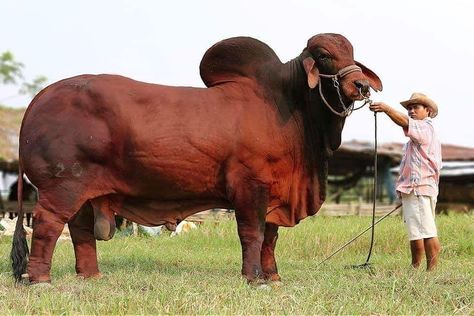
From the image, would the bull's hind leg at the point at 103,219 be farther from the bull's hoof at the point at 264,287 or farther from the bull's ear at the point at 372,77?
the bull's ear at the point at 372,77

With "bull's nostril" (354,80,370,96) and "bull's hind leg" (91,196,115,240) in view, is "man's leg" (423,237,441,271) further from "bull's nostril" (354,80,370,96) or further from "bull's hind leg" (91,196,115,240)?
"bull's hind leg" (91,196,115,240)

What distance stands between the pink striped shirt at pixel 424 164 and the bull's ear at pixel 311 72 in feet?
4.83

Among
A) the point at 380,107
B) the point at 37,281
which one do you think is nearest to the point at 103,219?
the point at 37,281

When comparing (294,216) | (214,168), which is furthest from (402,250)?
A: (214,168)

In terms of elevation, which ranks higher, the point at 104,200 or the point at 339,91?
the point at 339,91

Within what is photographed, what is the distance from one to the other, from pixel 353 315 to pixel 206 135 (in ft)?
6.16

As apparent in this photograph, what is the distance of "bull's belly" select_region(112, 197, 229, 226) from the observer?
6.02 meters

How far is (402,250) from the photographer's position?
31.0 feet

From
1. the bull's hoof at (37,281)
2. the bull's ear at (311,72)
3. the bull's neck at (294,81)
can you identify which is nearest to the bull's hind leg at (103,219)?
the bull's hoof at (37,281)

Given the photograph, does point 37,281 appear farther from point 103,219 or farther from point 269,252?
point 269,252

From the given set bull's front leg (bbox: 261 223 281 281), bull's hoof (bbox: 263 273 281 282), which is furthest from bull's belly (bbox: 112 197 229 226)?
bull's hoof (bbox: 263 273 281 282)

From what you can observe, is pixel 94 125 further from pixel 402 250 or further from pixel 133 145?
pixel 402 250

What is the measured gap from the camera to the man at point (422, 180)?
6.98m

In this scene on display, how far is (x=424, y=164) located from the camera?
7.00 m
